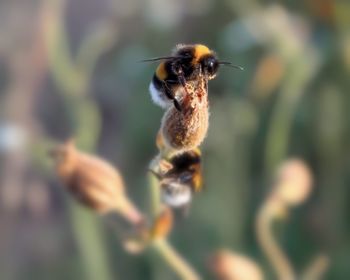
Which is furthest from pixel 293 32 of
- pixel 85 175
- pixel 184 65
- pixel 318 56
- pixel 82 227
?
pixel 184 65

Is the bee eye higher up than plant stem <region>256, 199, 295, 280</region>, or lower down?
lower down

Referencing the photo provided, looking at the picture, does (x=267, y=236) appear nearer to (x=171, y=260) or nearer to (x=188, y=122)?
(x=171, y=260)

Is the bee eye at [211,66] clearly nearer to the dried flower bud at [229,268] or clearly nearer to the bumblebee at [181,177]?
the bumblebee at [181,177]

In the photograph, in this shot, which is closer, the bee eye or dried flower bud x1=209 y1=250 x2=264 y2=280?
the bee eye

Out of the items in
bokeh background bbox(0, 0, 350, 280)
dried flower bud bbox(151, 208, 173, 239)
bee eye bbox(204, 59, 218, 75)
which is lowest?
bee eye bbox(204, 59, 218, 75)

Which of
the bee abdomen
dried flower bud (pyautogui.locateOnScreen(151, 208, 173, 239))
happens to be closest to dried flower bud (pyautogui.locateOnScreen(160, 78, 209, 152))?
the bee abdomen

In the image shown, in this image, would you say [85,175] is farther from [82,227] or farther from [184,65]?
[82,227]

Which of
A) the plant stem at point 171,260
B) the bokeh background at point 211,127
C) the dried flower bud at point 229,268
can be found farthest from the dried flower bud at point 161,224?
the bokeh background at point 211,127

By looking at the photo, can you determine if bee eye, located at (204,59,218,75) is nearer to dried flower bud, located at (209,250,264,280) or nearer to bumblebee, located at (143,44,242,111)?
bumblebee, located at (143,44,242,111)
